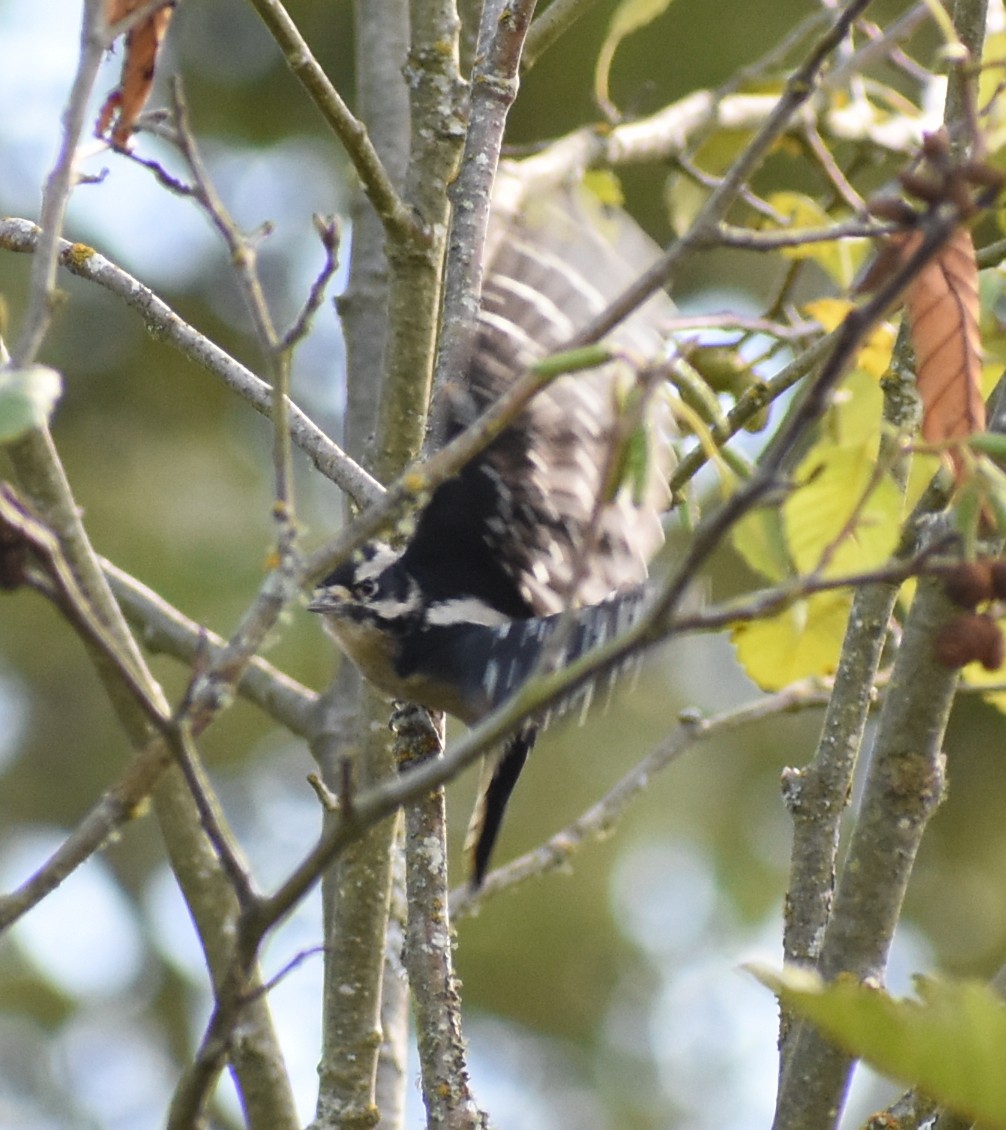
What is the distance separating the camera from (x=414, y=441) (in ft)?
8.73

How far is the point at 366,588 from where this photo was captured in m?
2.89

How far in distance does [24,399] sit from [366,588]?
1827mm

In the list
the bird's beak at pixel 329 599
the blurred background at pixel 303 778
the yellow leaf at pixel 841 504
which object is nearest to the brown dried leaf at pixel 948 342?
the yellow leaf at pixel 841 504

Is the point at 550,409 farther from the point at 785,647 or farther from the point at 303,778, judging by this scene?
the point at 303,778

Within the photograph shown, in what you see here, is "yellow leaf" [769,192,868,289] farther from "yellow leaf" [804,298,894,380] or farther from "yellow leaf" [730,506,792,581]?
"yellow leaf" [730,506,792,581]

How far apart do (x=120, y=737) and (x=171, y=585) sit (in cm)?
138

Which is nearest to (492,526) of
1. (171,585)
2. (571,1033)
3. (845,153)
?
(845,153)

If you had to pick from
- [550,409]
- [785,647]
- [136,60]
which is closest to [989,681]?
[785,647]

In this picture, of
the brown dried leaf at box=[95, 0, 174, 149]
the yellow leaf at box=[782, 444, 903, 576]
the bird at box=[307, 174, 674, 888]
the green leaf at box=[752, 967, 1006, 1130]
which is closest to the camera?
the green leaf at box=[752, 967, 1006, 1130]

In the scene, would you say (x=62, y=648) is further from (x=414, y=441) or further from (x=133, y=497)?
(x=414, y=441)

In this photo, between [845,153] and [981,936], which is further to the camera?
[981,936]

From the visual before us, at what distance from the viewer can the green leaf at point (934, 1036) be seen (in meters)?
0.94

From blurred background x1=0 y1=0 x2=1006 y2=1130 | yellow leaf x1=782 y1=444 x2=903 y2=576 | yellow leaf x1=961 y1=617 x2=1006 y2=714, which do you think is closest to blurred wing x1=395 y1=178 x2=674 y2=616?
yellow leaf x1=961 y1=617 x2=1006 y2=714

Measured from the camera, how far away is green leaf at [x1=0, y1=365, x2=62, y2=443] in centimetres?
105
